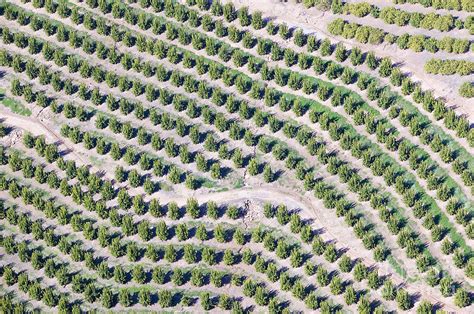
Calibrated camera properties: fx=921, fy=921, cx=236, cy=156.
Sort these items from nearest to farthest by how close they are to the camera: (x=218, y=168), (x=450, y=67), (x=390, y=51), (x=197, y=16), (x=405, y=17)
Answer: (x=218, y=168) → (x=450, y=67) → (x=390, y=51) → (x=405, y=17) → (x=197, y=16)

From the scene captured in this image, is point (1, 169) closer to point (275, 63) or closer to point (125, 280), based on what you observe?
point (125, 280)

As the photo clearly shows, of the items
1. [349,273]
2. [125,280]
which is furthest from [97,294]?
[349,273]

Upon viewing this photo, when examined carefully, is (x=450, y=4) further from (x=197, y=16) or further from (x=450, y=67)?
(x=197, y=16)

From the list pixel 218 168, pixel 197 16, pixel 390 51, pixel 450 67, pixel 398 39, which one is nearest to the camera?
pixel 218 168

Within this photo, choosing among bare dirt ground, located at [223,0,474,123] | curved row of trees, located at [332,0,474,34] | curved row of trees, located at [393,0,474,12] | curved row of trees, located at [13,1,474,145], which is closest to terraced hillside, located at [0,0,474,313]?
curved row of trees, located at [13,1,474,145]

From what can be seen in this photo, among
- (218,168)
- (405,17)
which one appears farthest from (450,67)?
(218,168)

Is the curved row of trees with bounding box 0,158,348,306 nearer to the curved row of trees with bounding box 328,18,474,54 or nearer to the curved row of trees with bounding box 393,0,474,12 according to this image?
the curved row of trees with bounding box 328,18,474,54

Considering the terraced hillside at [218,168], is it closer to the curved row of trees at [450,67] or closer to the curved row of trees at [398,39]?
the curved row of trees at [450,67]

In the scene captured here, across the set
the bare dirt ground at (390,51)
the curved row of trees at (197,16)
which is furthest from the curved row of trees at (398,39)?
the curved row of trees at (197,16)
